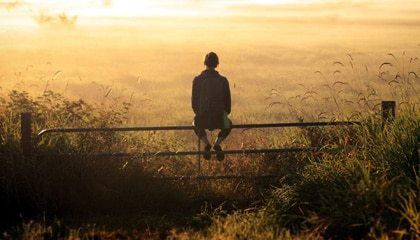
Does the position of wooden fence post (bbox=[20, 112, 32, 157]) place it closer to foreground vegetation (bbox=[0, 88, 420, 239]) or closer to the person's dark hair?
foreground vegetation (bbox=[0, 88, 420, 239])

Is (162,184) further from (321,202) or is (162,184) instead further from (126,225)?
(321,202)

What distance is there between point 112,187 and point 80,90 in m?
30.5

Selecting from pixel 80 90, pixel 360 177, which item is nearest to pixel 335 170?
pixel 360 177

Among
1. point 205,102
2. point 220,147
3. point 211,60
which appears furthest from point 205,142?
point 211,60

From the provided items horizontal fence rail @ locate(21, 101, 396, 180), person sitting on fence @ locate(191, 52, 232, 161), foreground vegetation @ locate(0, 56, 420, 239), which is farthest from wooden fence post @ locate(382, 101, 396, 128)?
person sitting on fence @ locate(191, 52, 232, 161)

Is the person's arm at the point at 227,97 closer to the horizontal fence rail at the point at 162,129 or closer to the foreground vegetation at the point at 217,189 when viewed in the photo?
the horizontal fence rail at the point at 162,129

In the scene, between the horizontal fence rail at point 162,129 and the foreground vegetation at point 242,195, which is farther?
the horizontal fence rail at point 162,129

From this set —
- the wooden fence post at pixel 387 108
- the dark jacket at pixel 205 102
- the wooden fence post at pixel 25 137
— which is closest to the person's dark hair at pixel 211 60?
the dark jacket at pixel 205 102

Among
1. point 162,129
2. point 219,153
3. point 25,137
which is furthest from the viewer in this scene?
Answer: point 219,153

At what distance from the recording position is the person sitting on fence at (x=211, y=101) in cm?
1005

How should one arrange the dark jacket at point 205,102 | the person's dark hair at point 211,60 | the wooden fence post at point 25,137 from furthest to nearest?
1. the dark jacket at point 205,102
2. the person's dark hair at point 211,60
3. the wooden fence post at point 25,137

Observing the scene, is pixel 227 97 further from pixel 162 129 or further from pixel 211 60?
pixel 162 129

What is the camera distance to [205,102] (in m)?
10.1

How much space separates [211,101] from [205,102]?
3.9 inches
